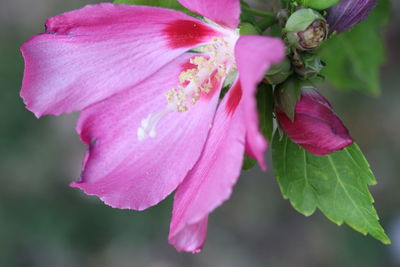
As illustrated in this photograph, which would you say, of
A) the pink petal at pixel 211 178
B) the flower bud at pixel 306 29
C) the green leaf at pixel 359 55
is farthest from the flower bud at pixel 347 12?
the green leaf at pixel 359 55

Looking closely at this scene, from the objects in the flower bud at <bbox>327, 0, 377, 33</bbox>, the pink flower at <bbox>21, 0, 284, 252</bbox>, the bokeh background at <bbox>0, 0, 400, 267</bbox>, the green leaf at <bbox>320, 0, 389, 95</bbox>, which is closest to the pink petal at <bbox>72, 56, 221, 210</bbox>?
the pink flower at <bbox>21, 0, 284, 252</bbox>

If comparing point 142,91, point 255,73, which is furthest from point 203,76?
point 255,73

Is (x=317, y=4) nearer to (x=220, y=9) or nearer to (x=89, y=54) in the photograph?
(x=220, y=9)

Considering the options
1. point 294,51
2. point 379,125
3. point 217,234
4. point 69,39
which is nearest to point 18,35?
point 217,234

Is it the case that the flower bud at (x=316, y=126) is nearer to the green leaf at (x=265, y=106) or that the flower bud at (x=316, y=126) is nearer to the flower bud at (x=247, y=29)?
the green leaf at (x=265, y=106)

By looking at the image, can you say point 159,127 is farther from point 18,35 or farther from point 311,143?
point 18,35
